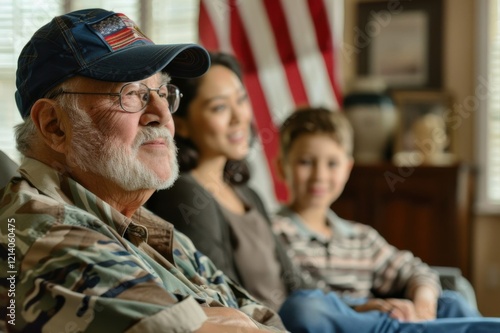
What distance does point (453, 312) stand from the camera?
6.09 feet

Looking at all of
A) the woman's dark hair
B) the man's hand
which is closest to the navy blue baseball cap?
the woman's dark hair

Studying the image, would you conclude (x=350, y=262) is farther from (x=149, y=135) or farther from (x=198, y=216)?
(x=149, y=135)

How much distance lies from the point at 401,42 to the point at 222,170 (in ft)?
8.39

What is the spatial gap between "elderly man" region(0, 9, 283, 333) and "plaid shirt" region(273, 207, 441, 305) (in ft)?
2.73

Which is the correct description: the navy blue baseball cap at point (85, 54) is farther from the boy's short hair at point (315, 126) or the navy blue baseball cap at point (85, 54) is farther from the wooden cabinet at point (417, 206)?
the wooden cabinet at point (417, 206)

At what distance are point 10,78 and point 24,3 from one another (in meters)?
0.33

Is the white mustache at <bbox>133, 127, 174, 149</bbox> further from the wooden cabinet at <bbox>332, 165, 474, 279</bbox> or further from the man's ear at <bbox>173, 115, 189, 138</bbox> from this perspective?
the wooden cabinet at <bbox>332, 165, 474, 279</bbox>

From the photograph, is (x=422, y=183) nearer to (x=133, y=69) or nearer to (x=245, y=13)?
(x=245, y=13)

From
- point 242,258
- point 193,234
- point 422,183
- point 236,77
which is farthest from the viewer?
point 422,183

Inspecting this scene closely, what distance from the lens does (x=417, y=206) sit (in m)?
3.88

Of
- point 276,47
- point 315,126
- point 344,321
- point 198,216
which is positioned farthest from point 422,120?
point 344,321

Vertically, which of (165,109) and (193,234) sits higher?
(165,109)

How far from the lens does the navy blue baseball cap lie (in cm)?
120

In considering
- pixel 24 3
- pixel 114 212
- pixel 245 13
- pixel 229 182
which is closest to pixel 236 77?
pixel 229 182
